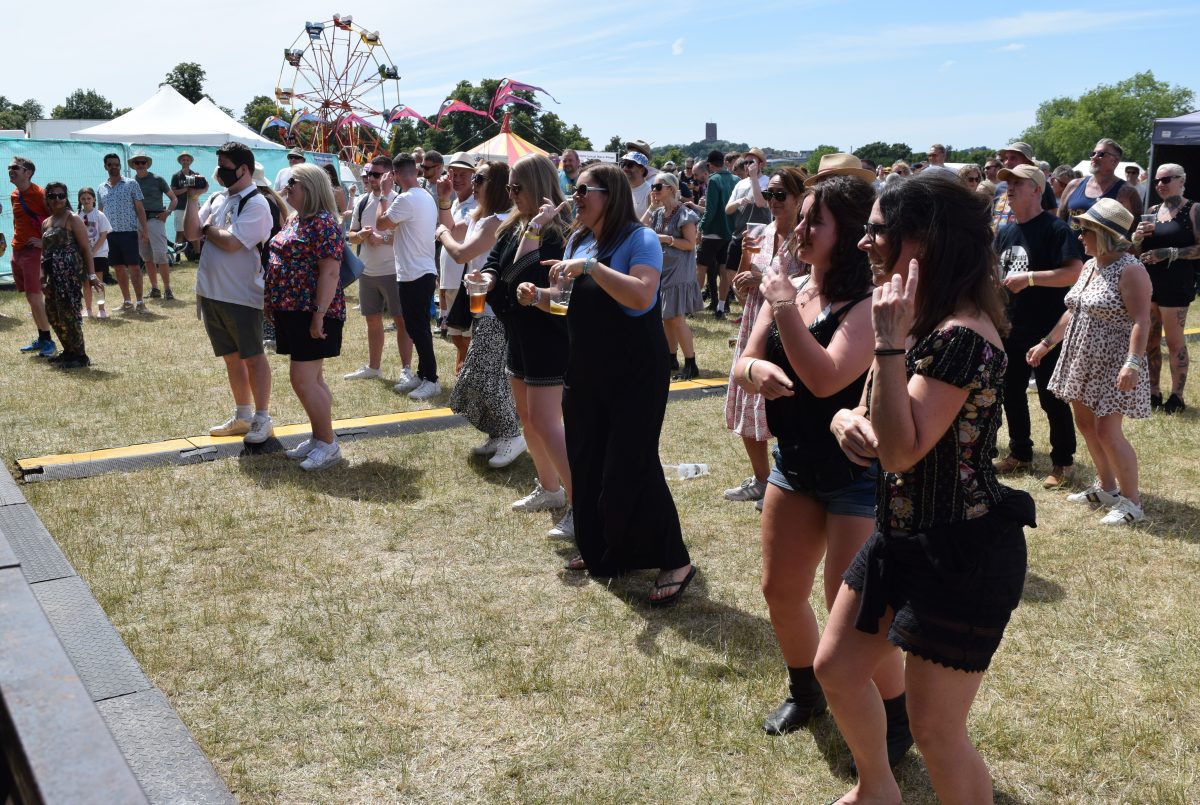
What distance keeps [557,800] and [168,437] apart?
5.31m

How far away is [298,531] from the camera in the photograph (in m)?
5.37

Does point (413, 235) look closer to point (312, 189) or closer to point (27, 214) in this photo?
point (312, 189)

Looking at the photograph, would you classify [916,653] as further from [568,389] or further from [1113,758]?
[568,389]

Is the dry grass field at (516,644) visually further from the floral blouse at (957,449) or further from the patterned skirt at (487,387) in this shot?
the floral blouse at (957,449)

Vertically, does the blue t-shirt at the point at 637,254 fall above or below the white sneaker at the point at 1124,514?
above

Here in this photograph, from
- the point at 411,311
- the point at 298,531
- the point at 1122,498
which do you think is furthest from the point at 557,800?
the point at 411,311

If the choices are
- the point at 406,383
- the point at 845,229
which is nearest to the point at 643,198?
the point at 406,383

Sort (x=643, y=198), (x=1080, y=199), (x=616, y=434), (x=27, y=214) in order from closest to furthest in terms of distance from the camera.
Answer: (x=616, y=434) → (x=1080, y=199) → (x=27, y=214) → (x=643, y=198)

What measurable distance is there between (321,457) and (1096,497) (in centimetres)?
479

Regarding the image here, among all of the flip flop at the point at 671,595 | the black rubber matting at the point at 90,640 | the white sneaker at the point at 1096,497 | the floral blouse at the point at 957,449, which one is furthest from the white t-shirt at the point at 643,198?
the floral blouse at the point at 957,449

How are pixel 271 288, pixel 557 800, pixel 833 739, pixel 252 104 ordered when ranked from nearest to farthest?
pixel 557 800 < pixel 833 739 < pixel 271 288 < pixel 252 104

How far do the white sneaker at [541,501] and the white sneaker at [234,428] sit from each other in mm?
2627

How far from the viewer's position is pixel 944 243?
7.22ft

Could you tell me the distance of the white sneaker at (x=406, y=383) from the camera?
8719 mm
